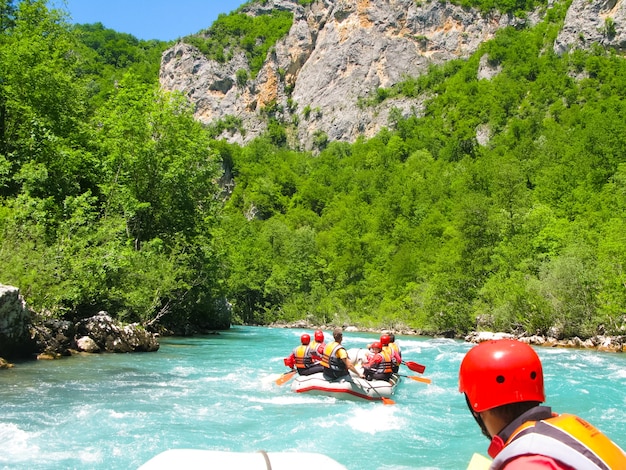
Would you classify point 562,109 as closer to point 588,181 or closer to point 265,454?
point 588,181

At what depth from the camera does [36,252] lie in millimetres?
14258

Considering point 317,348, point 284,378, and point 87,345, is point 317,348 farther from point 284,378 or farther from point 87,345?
point 87,345

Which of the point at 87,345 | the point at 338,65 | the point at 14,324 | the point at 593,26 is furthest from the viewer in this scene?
the point at 338,65

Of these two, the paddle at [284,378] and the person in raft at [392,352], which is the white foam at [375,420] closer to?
the person in raft at [392,352]

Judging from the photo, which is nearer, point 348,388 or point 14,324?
point 348,388

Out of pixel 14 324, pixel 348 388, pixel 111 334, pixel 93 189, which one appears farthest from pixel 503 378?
pixel 93 189

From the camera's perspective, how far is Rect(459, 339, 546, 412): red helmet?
1769 mm

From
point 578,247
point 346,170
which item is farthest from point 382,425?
point 346,170

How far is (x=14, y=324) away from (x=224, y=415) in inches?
245

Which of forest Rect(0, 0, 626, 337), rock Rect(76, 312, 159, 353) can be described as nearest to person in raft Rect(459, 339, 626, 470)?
forest Rect(0, 0, 626, 337)

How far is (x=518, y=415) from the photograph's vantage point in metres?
1.79

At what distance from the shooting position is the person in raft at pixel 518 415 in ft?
4.87

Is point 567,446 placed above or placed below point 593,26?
below

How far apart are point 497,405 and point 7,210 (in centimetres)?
1568
